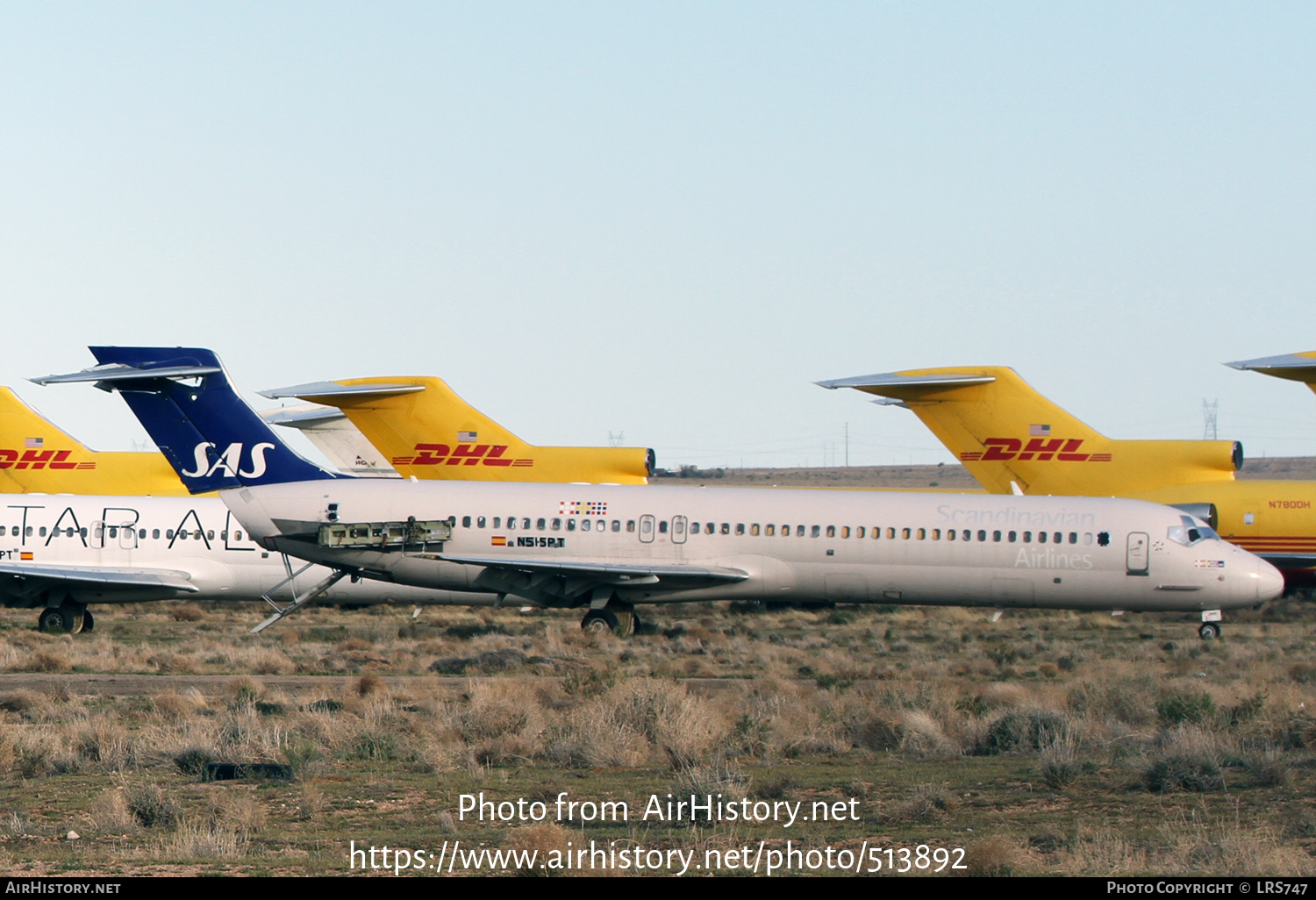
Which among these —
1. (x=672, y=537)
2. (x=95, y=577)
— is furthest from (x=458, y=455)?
(x=95, y=577)

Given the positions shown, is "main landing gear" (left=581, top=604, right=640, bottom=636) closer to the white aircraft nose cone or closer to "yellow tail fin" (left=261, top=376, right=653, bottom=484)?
"yellow tail fin" (left=261, top=376, right=653, bottom=484)

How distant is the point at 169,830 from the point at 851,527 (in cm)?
2164

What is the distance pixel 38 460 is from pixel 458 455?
592 inches

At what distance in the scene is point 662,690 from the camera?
781 inches

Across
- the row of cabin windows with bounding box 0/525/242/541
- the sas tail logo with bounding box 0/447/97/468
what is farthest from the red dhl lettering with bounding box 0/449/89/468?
the row of cabin windows with bounding box 0/525/242/541

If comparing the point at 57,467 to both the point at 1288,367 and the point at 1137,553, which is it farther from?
the point at 1288,367

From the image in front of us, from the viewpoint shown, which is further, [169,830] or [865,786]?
[865,786]

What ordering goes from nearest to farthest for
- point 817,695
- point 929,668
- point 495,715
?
point 495,715, point 817,695, point 929,668

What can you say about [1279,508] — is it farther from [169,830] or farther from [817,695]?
[169,830]

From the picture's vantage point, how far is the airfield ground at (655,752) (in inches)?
487

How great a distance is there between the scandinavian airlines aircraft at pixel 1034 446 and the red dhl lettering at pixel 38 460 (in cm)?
2452

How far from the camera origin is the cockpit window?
31.9 m

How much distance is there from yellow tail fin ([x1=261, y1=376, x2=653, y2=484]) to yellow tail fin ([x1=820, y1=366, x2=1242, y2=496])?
710 cm
